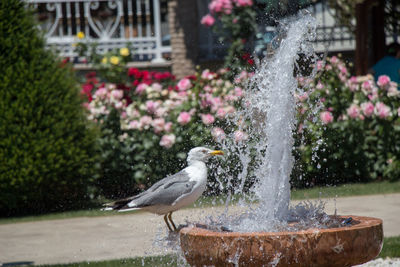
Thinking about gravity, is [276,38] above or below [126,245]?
above

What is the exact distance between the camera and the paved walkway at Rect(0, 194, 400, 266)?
4.61 metres

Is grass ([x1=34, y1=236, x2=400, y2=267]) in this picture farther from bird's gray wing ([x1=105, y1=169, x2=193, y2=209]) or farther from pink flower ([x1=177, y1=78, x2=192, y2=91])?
pink flower ([x1=177, y1=78, x2=192, y2=91])

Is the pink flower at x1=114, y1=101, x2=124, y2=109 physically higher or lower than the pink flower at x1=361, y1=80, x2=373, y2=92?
lower

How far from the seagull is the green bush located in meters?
3.03

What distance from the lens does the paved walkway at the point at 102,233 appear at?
461 centimetres

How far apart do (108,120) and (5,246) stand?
2745 millimetres

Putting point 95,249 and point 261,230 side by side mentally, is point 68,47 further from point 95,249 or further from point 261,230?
point 261,230

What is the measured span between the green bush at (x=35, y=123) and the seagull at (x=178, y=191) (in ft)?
9.93

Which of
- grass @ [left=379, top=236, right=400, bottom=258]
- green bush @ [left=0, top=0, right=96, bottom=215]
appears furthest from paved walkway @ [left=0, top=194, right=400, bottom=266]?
green bush @ [left=0, top=0, right=96, bottom=215]

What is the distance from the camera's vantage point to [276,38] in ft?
10.5

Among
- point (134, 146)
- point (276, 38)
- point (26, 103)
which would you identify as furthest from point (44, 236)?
point (276, 38)

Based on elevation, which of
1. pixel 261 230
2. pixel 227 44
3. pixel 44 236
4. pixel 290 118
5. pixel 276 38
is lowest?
pixel 44 236

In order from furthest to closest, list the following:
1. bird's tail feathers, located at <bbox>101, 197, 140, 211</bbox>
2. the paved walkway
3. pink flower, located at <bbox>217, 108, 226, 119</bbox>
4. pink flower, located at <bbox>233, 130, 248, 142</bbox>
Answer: pink flower, located at <bbox>217, 108, 226, 119</bbox>, the paved walkway, pink flower, located at <bbox>233, 130, 248, 142</bbox>, bird's tail feathers, located at <bbox>101, 197, 140, 211</bbox>

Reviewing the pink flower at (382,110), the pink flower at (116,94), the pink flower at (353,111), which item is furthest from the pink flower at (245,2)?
the pink flower at (116,94)
